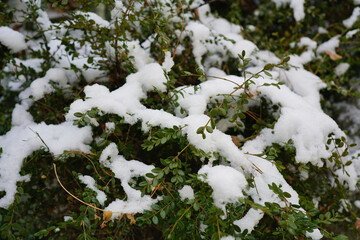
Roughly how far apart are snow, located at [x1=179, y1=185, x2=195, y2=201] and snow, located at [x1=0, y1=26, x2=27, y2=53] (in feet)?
4.52

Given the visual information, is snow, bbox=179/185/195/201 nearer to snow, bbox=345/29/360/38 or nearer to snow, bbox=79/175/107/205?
snow, bbox=79/175/107/205

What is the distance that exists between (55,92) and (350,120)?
6.88ft

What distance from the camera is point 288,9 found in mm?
2072

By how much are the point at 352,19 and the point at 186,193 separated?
6.41ft

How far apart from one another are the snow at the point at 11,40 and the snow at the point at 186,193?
1377 mm

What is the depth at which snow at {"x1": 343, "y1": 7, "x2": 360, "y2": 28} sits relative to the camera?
1978 millimetres

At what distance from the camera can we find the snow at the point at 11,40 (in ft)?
5.12

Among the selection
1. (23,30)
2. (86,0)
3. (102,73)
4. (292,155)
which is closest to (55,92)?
(102,73)

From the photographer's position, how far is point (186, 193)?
3.39 ft

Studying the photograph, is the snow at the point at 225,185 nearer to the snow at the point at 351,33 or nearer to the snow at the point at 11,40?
the snow at the point at 11,40

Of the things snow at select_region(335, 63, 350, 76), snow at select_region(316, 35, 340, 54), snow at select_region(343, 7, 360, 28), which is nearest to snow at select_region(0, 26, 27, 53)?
snow at select_region(316, 35, 340, 54)

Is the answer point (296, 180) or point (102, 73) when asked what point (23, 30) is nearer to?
point (102, 73)

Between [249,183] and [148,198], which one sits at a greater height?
[249,183]

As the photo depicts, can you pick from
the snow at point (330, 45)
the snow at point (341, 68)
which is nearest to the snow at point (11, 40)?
the snow at point (330, 45)
